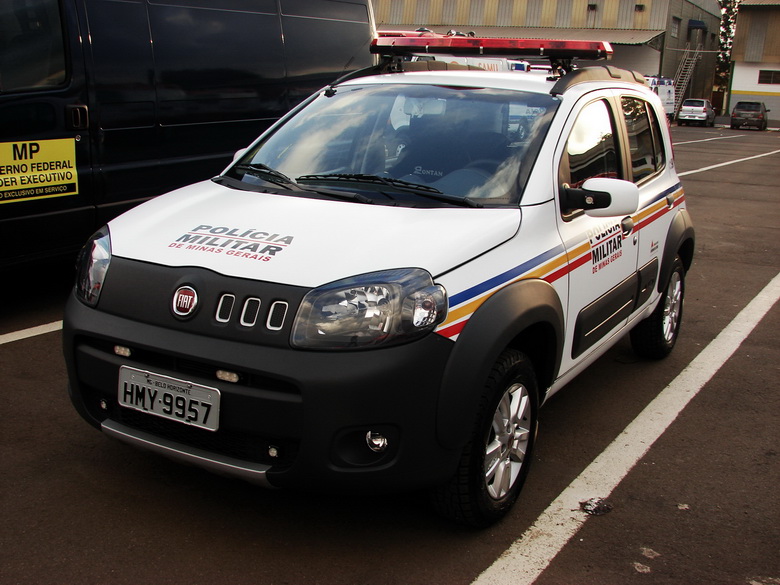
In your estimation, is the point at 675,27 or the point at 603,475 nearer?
the point at 603,475

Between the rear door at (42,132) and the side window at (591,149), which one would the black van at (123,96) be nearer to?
the rear door at (42,132)

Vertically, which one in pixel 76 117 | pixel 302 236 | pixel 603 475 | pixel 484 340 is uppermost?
pixel 76 117

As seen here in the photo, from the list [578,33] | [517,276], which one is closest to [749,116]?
[578,33]

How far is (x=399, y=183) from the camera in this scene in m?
3.67

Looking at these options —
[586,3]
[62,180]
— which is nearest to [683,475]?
[62,180]

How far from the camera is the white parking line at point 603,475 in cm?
304

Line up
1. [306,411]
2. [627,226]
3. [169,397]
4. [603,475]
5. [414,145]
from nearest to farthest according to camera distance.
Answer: [306,411]
[169,397]
[603,475]
[414,145]
[627,226]

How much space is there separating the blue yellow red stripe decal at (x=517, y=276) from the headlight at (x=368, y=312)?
0.06m

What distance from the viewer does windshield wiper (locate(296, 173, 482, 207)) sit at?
138 inches

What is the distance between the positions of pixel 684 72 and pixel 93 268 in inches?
2360

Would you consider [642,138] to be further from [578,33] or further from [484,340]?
[578,33]

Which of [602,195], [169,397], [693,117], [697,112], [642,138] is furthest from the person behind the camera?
[693,117]

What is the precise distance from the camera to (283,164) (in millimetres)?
4062

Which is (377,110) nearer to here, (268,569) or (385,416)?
(385,416)
